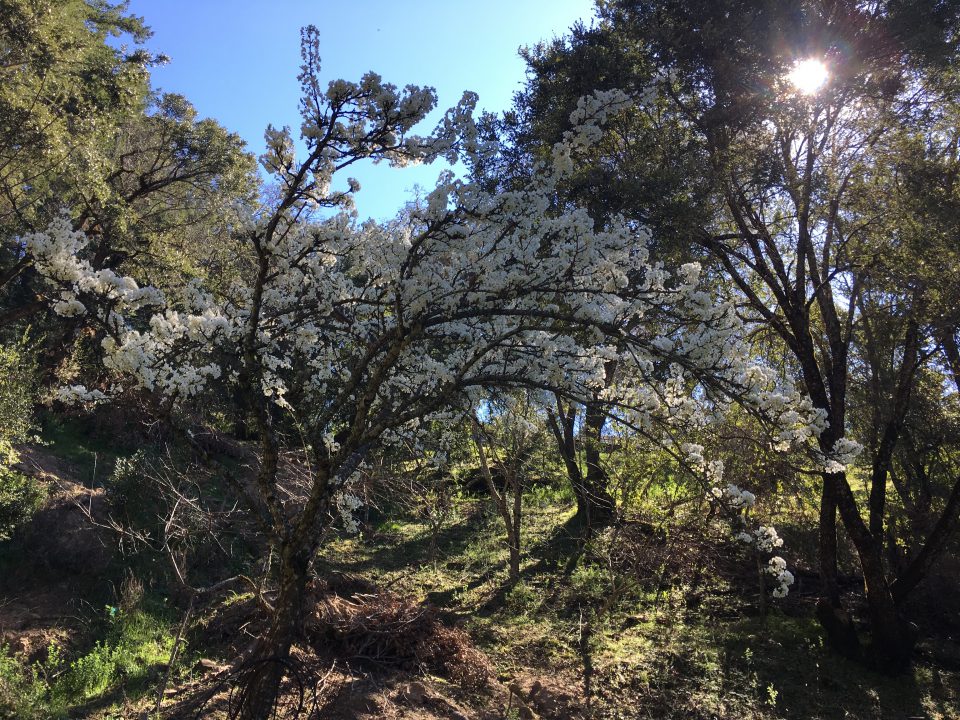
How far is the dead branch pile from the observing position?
18.5 feet

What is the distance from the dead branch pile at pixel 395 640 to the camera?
18.5ft

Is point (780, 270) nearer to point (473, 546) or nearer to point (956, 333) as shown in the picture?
point (956, 333)

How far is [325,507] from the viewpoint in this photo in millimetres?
3785

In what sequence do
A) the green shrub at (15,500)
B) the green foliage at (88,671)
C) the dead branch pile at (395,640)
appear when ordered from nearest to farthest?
the green foliage at (88,671) → the dead branch pile at (395,640) → the green shrub at (15,500)

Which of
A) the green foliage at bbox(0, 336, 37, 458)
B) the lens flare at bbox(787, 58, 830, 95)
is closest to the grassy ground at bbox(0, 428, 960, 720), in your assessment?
the green foliage at bbox(0, 336, 37, 458)

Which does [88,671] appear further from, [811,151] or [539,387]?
[811,151]

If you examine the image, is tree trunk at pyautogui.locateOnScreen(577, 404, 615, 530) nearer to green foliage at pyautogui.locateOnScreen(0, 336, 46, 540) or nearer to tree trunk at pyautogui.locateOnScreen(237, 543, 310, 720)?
tree trunk at pyautogui.locateOnScreen(237, 543, 310, 720)

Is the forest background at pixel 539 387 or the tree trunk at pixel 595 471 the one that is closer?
the forest background at pixel 539 387

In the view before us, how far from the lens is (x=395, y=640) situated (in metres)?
5.77

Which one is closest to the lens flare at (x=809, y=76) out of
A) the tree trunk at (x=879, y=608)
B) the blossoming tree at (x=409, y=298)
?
the blossoming tree at (x=409, y=298)

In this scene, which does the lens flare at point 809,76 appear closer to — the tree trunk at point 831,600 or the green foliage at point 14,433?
the tree trunk at point 831,600

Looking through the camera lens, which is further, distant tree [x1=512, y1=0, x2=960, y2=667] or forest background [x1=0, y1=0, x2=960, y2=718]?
distant tree [x1=512, y1=0, x2=960, y2=667]

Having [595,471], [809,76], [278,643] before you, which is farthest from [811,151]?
[278,643]

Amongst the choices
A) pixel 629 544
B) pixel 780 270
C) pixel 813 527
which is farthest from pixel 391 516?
pixel 780 270
